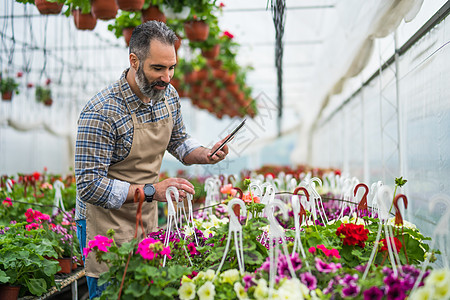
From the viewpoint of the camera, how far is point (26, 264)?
202 cm

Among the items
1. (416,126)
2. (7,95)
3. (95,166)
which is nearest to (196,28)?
(416,126)

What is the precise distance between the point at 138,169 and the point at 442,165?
1585 mm

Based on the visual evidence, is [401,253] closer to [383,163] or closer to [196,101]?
[383,163]

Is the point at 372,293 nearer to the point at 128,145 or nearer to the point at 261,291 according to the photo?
the point at 261,291

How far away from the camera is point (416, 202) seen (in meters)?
2.79

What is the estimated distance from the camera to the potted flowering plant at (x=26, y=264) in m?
2.04

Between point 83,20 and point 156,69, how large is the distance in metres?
1.87

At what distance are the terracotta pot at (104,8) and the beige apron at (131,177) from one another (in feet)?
4.54

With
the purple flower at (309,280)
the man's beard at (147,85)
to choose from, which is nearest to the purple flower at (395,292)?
the purple flower at (309,280)

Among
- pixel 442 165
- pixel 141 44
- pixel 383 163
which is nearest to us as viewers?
pixel 141 44

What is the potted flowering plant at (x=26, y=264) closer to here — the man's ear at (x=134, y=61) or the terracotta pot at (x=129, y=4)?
the man's ear at (x=134, y=61)

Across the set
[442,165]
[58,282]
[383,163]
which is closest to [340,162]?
[383,163]

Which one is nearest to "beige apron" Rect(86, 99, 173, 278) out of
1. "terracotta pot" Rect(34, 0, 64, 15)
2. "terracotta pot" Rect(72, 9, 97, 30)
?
"terracotta pot" Rect(34, 0, 64, 15)

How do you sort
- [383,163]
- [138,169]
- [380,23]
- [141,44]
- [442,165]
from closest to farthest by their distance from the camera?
[141,44] < [138,169] < [442,165] < [380,23] < [383,163]
